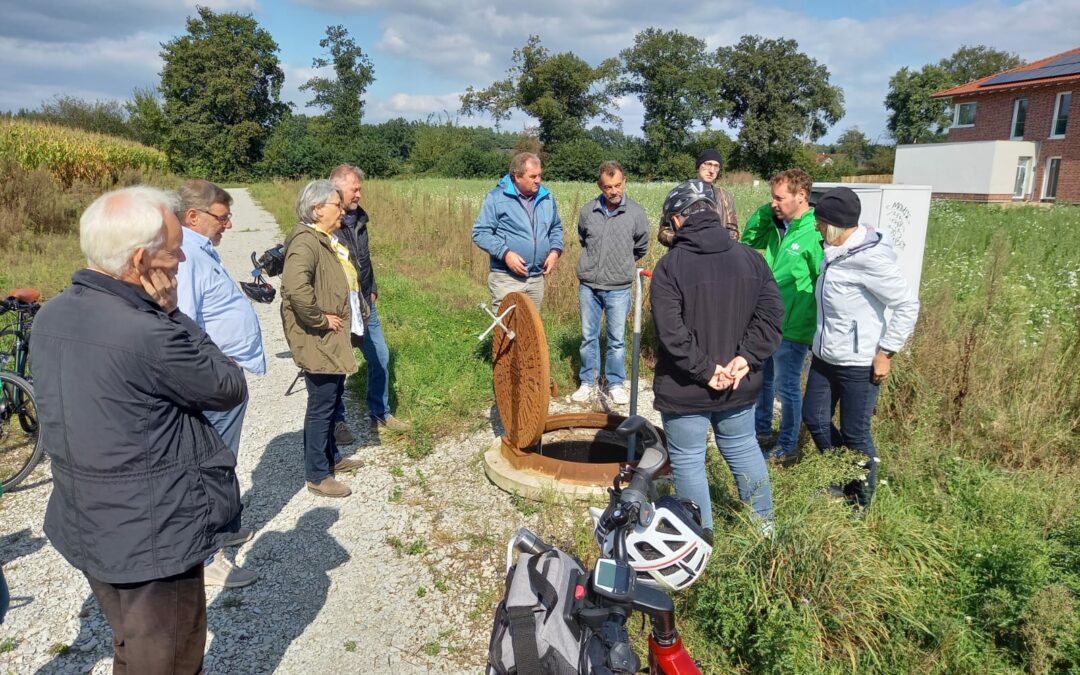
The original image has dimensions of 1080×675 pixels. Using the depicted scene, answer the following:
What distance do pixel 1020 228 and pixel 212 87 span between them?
2247 inches

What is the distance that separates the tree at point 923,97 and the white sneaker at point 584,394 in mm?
70408

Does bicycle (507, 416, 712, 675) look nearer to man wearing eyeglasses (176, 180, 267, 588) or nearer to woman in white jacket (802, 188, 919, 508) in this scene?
woman in white jacket (802, 188, 919, 508)

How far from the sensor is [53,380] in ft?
6.26

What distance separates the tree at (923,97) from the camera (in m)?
64.6

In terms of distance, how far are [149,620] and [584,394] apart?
4.16 m

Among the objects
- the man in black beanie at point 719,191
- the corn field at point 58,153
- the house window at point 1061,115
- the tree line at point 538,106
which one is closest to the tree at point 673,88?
the tree line at point 538,106

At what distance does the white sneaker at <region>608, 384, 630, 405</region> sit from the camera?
583cm

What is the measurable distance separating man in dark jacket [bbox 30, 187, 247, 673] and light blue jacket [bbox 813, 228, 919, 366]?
→ 2.98 m

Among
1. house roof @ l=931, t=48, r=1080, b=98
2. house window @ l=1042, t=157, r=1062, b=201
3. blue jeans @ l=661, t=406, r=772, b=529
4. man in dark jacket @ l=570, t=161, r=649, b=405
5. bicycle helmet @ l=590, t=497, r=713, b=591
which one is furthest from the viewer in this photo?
house window @ l=1042, t=157, r=1062, b=201

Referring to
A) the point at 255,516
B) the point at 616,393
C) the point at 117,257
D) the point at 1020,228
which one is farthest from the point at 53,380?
the point at 1020,228

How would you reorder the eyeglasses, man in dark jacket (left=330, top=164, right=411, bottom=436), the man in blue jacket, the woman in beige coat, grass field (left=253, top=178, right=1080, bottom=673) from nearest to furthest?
grass field (left=253, top=178, right=1080, bottom=673) → the eyeglasses → the woman in beige coat → man in dark jacket (left=330, top=164, right=411, bottom=436) → the man in blue jacket

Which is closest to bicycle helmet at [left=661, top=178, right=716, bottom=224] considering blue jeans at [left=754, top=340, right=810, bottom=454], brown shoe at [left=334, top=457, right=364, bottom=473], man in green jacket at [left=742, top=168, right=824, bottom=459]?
man in green jacket at [left=742, top=168, right=824, bottom=459]

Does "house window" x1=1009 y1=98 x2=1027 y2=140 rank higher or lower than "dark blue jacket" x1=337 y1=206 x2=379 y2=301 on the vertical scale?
higher

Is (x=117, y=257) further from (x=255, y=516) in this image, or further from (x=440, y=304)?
(x=440, y=304)
